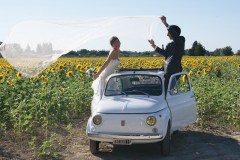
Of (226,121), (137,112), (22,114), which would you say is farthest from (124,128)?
(226,121)

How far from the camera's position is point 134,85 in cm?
876

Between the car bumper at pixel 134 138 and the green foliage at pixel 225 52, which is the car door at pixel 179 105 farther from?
the green foliage at pixel 225 52

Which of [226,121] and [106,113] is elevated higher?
[106,113]

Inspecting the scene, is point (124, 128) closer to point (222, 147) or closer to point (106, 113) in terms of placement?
point (106, 113)

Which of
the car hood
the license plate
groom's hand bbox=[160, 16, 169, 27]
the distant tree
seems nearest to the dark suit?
groom's hand bbox=[160, 16, 169, 27]

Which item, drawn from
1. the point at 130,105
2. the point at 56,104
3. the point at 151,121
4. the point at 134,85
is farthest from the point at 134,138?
the point at 56,104

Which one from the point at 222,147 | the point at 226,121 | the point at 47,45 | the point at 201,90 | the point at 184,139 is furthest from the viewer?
A: the point at 201,90

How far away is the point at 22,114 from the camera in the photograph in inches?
375

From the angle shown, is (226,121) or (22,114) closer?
(22,114)

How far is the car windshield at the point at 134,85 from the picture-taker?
851 centimetres

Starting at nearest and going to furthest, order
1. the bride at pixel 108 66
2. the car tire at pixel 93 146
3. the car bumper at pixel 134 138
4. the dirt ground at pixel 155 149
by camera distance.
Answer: the car bumper at pixel 134 138
the dirt ground at pixel 155 149
the car tire at pixel 93 146
the bride at pixel 108 66

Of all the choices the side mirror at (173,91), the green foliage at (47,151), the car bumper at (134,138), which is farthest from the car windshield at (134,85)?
the green foliage at (47,151)

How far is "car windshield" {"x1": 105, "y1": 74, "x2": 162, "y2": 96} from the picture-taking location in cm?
851

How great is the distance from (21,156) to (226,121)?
212 inches
